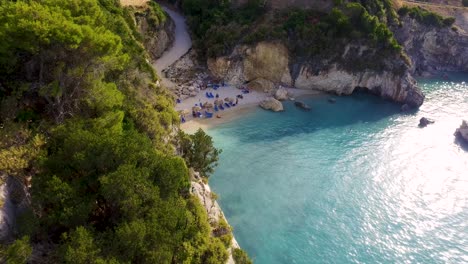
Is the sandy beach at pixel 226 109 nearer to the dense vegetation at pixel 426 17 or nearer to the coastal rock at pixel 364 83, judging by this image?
the coastal rock at pixel 364 83

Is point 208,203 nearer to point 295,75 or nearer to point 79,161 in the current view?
point 79,161

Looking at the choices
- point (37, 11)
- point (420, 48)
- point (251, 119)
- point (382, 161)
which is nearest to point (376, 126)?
point (382, 161)

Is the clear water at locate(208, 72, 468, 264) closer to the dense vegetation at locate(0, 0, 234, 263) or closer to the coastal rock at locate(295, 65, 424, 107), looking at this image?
the coastal rock at locate(295, 65, 424, 107)

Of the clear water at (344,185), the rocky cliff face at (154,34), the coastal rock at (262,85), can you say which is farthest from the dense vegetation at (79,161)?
the coastal rock at (262,85)

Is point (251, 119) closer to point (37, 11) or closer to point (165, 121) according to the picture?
point (165, 121)

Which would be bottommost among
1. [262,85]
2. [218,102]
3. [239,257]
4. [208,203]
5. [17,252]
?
[239,257]

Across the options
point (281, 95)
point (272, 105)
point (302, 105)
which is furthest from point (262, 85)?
point (302, 105)
